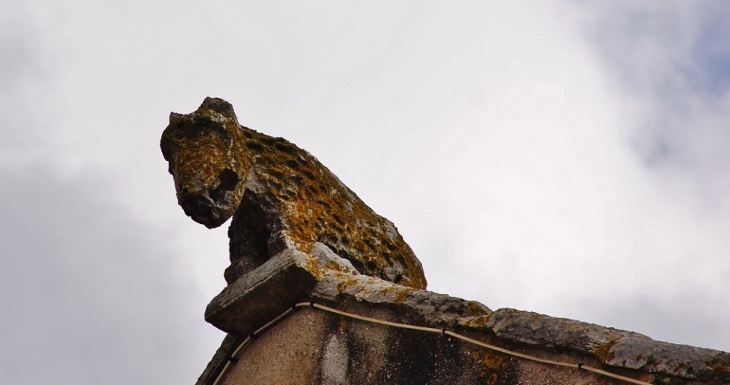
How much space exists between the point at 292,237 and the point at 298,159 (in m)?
0.54

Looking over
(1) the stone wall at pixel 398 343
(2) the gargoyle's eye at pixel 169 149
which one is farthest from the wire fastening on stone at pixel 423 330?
(2) the gargoyle's eye at pixel 169 149

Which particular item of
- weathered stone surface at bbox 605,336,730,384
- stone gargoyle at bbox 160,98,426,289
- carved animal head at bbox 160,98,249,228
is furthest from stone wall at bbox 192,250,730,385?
carved animal head at bbox 160,98,249,228

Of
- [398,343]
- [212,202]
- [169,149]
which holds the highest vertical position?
[169,149]

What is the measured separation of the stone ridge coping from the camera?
300cm

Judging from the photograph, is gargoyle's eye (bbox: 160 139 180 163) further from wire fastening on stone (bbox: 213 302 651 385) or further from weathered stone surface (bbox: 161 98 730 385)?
wire fastening on stone (bbox: 213 302 651 385)

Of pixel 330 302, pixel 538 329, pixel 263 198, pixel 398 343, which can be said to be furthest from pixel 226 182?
pixel 538 329

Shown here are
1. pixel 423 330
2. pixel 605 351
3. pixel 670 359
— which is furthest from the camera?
Result: pixel 423 330

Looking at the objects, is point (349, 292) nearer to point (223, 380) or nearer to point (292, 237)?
point (292, 237)

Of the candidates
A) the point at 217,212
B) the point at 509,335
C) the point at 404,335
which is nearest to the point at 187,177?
the point at 217,212

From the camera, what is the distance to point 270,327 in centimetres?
463

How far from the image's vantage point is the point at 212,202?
4.49m

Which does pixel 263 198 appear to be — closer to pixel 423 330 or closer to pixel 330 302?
pixel 330 302

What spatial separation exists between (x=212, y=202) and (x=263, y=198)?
1.30 feet

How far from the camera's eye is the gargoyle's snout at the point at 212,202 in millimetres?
4457
